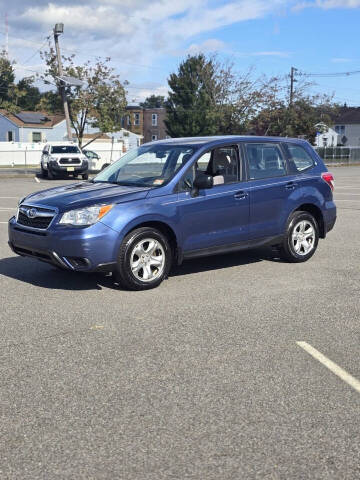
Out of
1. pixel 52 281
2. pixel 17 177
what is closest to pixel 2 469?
pixel 52 281

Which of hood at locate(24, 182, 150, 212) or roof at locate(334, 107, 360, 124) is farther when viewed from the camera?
roof at locate(334, 107, 360, 124)

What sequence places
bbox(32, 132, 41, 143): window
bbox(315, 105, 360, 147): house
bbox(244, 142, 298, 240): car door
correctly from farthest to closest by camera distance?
1. bbox(315, 105, 360, 147): house
2. bbox(32, 132, 41, 143): window
3. bbox(244, 142, 298, 240): car door

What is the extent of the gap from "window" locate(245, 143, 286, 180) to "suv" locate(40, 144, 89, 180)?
77.3 feet

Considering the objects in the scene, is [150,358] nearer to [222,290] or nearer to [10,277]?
[222,290]

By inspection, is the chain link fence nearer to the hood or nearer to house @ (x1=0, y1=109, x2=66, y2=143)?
house @ (x1=0, y1=109, x2=66, y2=143)

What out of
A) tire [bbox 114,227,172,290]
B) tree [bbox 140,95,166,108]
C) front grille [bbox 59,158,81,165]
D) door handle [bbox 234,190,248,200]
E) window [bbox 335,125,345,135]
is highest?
tree [bbox 140,95,166,108]

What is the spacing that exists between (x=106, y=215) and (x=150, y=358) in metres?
2.37

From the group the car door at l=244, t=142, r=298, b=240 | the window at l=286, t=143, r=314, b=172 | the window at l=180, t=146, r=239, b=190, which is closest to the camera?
the window at l=180, t=146, r=239, b=190

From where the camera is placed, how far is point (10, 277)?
25.0 feet

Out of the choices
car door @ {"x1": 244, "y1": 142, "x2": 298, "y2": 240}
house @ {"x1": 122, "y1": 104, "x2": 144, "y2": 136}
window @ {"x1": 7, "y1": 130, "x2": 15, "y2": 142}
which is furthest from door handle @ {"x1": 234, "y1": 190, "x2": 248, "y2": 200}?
house @ {"x1": 122, "y1": 104, "x2": 144, "y2": 136}

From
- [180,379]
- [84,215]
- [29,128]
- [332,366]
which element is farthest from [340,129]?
[180,379]

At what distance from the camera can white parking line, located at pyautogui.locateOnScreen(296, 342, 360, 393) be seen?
4.28 metres

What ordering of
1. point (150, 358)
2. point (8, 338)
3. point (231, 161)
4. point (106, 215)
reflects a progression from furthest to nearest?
point (231, 161) < point (106, 215) < point (8, 338) < point (150, 358)

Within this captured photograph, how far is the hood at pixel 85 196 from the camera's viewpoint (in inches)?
269
